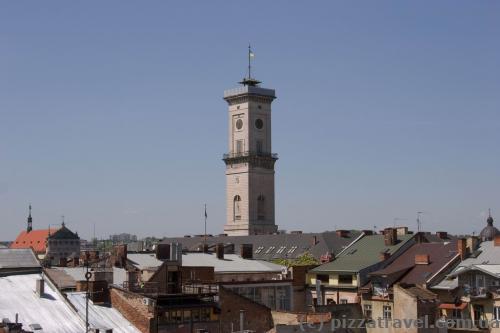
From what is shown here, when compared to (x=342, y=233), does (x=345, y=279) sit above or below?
below

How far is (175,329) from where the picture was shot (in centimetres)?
5153

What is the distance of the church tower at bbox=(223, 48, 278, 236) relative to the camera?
175750 millimetres

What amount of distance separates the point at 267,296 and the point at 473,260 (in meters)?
19.0

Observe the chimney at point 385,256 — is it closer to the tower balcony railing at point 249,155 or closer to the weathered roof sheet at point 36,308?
the weathered roof sheet at point 36,308

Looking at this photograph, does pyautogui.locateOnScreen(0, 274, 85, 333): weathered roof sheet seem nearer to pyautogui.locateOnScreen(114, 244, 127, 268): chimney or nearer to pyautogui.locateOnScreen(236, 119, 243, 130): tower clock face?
pyautogui.locateOnScreen(114, 244, 127, 268): chimney

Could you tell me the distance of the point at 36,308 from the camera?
167 feet

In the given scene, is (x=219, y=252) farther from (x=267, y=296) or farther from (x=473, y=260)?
(x=473, y=260)

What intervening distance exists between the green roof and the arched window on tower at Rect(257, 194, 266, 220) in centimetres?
8091

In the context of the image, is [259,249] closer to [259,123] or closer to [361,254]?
[361,254]

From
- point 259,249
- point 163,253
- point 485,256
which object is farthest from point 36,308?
point 259,249

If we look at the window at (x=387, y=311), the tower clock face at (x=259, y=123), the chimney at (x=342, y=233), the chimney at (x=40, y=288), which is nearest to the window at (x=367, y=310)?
the window at (x=387, y=311)

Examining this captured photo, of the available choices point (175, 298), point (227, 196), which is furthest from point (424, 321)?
point (227, 196)

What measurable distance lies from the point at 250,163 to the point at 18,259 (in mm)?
117416

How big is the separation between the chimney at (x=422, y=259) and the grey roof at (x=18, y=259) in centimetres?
3628
